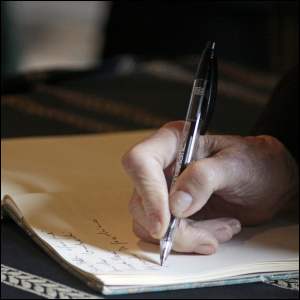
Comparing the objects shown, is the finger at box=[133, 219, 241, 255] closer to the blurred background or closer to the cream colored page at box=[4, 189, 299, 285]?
the cream colored page at box=[4, 189, 299, 285]

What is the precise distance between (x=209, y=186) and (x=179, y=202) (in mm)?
29

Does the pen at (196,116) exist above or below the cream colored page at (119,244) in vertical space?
above

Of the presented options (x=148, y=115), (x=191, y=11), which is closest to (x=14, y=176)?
(x=148, y=115)

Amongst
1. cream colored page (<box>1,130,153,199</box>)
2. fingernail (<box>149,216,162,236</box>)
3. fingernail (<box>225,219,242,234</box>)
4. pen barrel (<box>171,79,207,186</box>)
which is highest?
cream colored page (<box>1,130,153,199</box>)

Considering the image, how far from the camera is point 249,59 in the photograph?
1.30 metres

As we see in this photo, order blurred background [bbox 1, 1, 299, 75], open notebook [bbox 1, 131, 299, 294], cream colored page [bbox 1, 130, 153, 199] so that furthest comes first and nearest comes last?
blurred background [bbox 1, 1, 299, 75] < cream colored page [bbox 1, 130, 153, 199] < open notebook [bbox 1, 131, 299, 294]

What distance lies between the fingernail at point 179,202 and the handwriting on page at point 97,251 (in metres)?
0.05

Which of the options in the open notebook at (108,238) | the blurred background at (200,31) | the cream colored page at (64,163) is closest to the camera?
the open notebook at (108,238)

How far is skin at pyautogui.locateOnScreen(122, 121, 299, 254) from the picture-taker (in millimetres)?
423

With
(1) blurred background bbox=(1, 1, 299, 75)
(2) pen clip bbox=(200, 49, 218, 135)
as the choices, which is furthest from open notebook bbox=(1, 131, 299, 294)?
(1) blurred background bbox=(1, 1, 299, 75)

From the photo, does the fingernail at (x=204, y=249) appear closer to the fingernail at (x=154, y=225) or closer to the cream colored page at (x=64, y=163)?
the fingernail at (x=154, y=225)

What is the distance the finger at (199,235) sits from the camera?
440mm

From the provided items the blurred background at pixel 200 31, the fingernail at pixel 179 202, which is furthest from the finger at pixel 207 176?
the blurred background at pixel 200 31

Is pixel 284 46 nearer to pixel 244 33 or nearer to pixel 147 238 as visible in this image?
pixel 244 33
